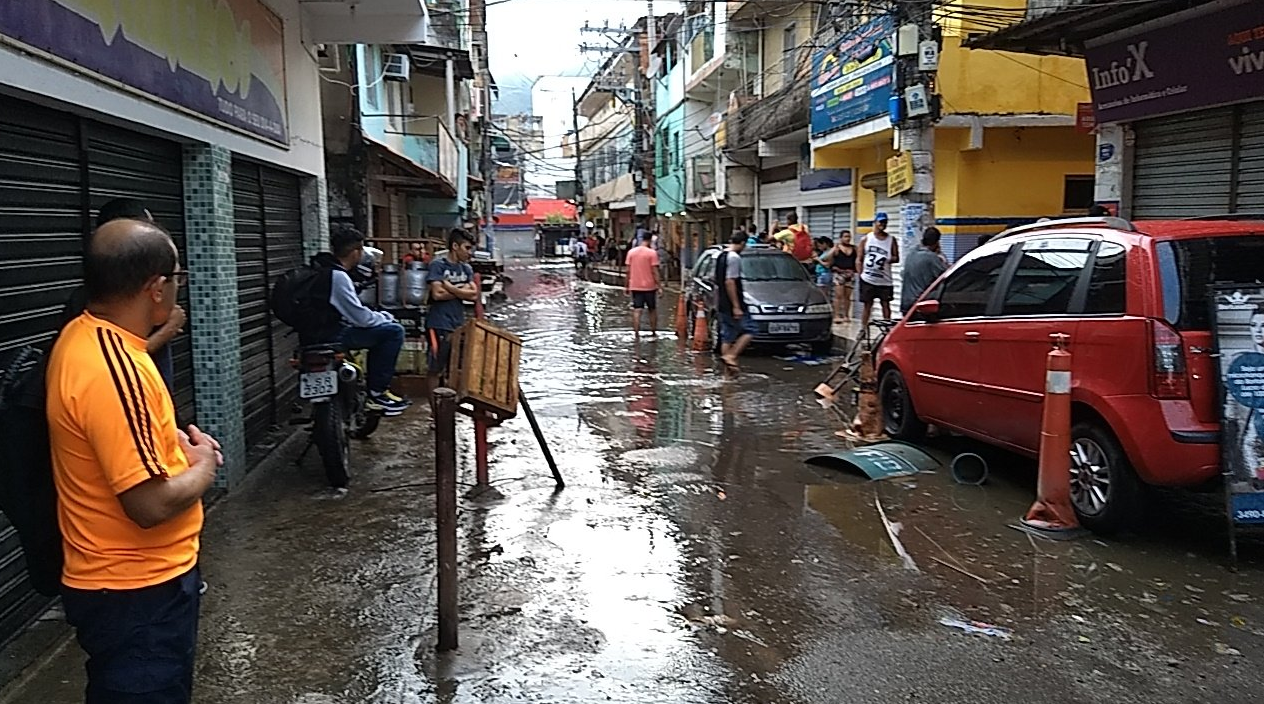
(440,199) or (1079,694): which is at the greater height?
(440,199)

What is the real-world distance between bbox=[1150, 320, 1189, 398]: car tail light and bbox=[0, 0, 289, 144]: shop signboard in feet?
18.6

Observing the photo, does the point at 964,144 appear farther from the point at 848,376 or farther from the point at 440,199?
the point at 440,199

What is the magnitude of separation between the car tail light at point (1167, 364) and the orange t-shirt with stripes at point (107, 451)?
4978 millimetres

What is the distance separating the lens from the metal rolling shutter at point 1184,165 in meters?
10.5

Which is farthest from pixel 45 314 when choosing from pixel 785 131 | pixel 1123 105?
pixel 785 131

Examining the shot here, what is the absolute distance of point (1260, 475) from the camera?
219 inches

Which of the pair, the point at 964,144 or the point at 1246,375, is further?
the point at 964,144

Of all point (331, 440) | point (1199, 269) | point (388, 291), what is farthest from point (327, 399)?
point (1199, 269)

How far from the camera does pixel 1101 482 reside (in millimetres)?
6082

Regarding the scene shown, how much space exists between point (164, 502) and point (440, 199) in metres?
28.8

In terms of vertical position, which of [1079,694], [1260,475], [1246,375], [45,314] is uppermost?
[45,314]

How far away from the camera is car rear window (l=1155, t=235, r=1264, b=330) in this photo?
5695 mm

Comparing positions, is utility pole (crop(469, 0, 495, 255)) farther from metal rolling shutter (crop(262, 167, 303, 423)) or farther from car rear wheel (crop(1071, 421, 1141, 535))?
car rear wheel (crop(1071, 421, 1141, 535))

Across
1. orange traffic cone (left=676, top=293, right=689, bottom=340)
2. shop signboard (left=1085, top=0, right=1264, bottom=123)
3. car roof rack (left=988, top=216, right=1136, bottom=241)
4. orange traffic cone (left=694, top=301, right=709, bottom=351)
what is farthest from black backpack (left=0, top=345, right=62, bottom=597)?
orange traffic cone (left=676, top=293, right=689, bottom=340)
